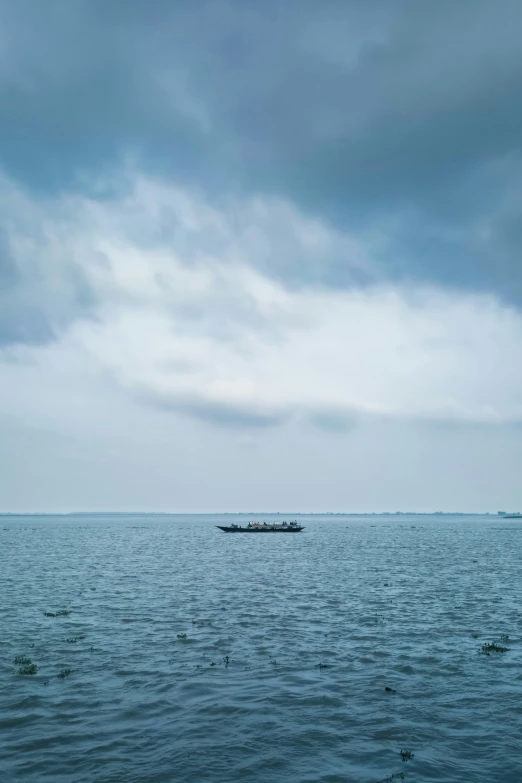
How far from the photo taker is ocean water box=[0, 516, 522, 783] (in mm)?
15992

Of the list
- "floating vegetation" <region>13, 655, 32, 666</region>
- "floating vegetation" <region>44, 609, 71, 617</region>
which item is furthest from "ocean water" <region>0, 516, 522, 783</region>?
"floating vegetation" <region>44, 609, 71, 617</region>

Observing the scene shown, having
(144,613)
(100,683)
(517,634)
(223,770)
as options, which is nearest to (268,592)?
(144,613)

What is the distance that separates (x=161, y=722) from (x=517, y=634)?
22645 mm

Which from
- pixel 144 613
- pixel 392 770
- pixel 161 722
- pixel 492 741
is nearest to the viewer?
pixel 392 770

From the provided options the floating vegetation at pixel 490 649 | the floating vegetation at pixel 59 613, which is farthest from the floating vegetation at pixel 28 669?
the floating vegetation at pixel 490 649

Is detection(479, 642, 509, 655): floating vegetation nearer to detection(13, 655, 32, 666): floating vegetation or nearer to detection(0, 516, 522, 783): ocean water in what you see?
detection(0, 516, 522, 783): ocean water

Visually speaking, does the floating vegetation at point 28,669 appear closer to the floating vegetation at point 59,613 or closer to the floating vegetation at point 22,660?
the floating vegetation at point 22,660

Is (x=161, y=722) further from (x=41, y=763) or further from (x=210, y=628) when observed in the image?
(x=210, y=628)

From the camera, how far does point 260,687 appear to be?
22.4m

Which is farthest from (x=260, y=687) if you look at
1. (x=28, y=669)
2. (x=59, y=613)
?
(x=59, y=613)

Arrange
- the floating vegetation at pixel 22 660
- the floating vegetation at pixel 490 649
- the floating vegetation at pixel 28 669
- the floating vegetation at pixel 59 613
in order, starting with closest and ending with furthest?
the floating vegetation at pixel 28 669, the floating vegetation at pixel 22 660, the floating vegetation at pixel 490 649, the floating vegetation at pixel 59 613

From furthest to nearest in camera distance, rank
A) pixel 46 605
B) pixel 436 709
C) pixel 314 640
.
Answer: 1. pixel 46 605
2. pixel 314 640
3. pixel 436 709

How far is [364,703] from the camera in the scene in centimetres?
2053

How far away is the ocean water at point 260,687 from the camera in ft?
52.5
